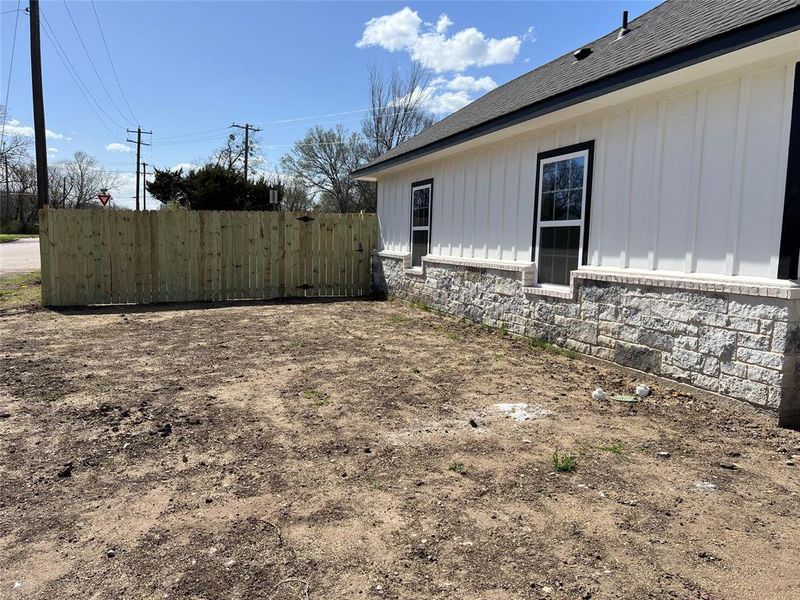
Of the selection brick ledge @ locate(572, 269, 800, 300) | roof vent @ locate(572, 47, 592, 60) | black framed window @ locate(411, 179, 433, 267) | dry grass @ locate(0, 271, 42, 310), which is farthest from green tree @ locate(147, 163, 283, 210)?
brick ledge @ locate(572, 269, 800, 300)

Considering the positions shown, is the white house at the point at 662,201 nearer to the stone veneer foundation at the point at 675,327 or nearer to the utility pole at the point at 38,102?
the stone veneer foundation at the point at 675,327

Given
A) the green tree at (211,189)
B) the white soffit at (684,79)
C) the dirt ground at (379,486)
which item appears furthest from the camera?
the green tree at (211,189)

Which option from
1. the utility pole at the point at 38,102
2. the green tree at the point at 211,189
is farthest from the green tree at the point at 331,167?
the utility pole at the point at 38,102

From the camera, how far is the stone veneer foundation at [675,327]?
386cm

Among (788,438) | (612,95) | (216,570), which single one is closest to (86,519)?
(216,570)

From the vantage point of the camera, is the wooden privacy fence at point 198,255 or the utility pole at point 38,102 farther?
the utility pole at point 38,102

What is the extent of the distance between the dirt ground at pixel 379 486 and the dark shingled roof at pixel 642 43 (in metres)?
2.90

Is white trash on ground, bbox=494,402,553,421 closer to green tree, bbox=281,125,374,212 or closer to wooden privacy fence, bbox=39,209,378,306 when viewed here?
wooden privacy fence, bbox=39,209,378,306

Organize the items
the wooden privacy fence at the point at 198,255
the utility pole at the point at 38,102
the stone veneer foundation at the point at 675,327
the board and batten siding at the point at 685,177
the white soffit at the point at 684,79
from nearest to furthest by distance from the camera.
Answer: the white soffit at the point at 684,79
the stone veneer foundation at the point at 675,327
the board and batten siding at the point at 685,177
the wooden privacy fence at the point at 198,255
the utility pole at the point at 38,102

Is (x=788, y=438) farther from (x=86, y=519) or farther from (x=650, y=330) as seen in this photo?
(x=86, y=519)

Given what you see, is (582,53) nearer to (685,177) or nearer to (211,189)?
(685,177)

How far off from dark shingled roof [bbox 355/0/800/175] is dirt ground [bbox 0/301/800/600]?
9.51 feet

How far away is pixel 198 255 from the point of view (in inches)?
419

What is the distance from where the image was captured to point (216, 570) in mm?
2123
